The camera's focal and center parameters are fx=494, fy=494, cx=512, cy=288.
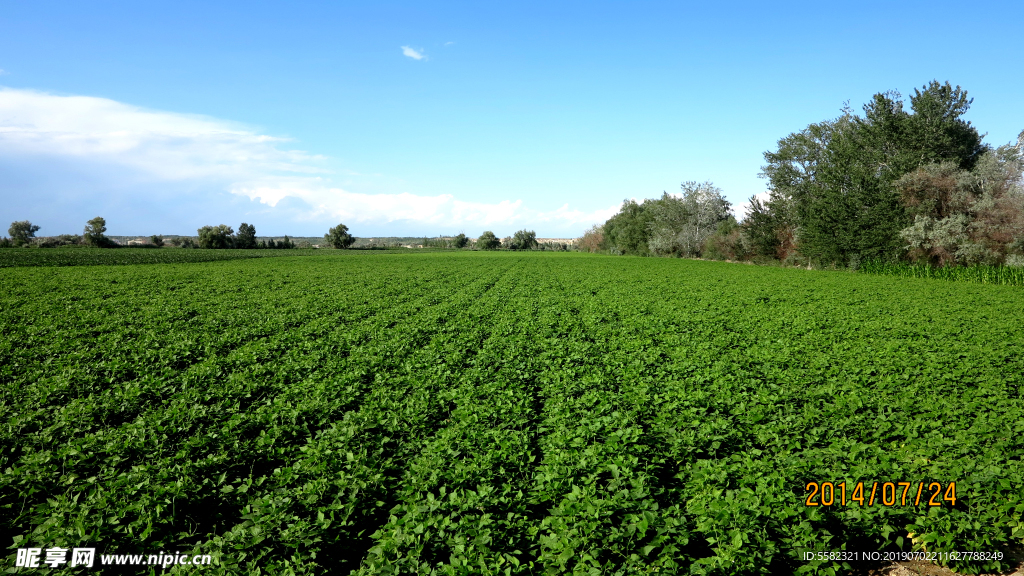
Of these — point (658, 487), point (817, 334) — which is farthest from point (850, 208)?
point (658, 487)

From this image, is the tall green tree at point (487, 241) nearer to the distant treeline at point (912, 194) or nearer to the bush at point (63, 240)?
the bush at point (63, 240)

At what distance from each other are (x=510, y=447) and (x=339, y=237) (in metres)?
140

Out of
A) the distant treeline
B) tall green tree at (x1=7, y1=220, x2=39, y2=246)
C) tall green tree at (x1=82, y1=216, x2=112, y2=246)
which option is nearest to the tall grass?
the distant treeline

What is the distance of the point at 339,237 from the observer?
137 metres

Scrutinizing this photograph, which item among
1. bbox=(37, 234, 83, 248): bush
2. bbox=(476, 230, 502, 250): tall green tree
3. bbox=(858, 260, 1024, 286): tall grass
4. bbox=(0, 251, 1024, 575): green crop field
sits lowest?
bbox=(0, 251, 1024, 575): green crop field

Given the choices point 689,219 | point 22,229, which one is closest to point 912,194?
point 689,219

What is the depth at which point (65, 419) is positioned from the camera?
7277mm

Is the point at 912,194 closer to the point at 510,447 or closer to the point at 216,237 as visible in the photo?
the point at 510,447
